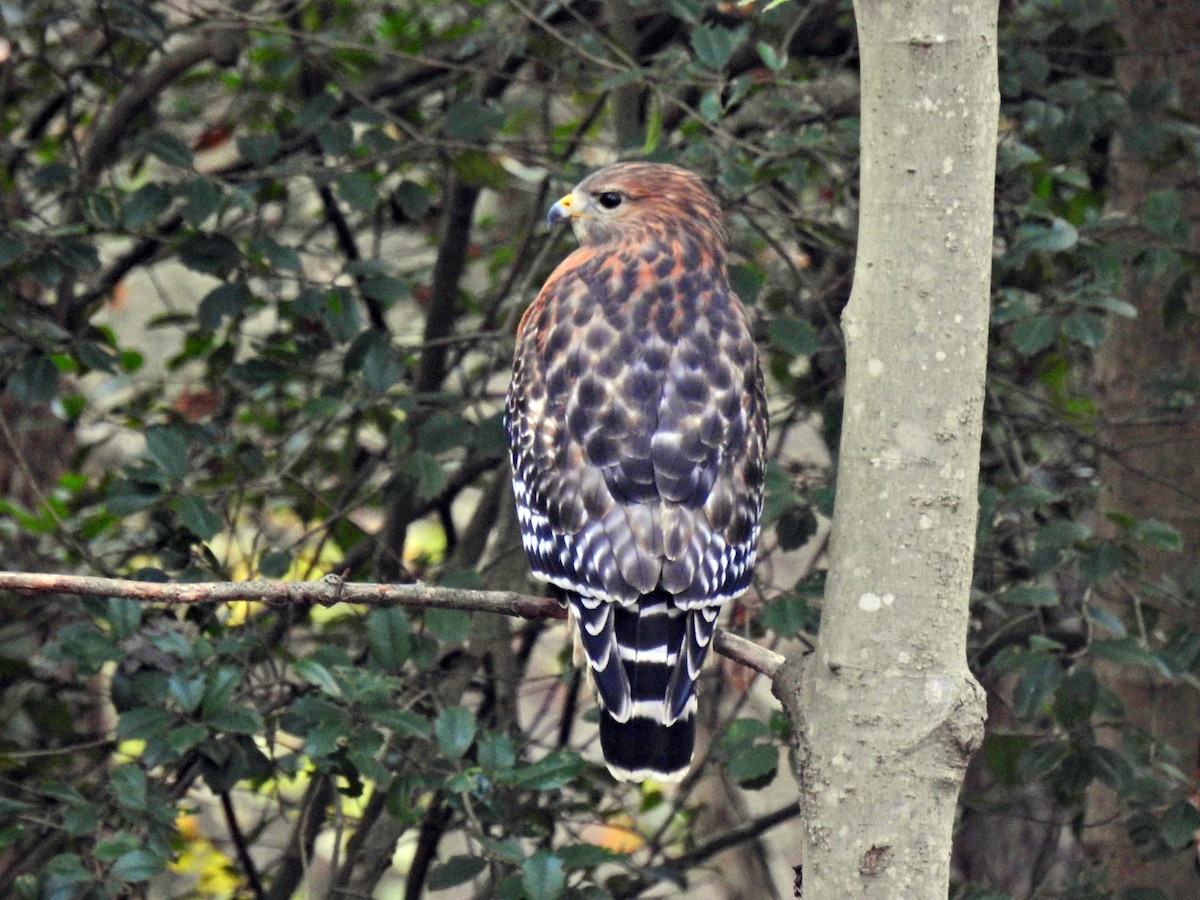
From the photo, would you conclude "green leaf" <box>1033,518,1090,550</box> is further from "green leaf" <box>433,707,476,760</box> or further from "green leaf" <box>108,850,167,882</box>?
"green leaf" <box>108,850,167,882</box>

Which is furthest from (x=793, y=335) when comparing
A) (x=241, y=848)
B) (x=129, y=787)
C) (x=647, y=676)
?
(x=241, y=848)

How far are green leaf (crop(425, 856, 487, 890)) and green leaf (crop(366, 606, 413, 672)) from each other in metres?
0.40

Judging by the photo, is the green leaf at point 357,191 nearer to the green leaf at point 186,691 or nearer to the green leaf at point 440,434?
the green leaf at point 440,434

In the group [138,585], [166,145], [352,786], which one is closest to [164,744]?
[352,786]

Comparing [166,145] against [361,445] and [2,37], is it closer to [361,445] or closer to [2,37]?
[2,37]

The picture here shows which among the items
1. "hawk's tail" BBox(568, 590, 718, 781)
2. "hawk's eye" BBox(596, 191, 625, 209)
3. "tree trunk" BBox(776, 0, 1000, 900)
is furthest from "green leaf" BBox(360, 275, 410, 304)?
"tree trunk" BBox(776, 0, 1000, 900)

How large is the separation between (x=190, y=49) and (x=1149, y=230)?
2.40 meters

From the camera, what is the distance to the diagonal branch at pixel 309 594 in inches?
76.5

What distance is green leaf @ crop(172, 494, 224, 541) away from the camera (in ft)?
10.2

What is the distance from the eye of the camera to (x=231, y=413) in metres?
4.24

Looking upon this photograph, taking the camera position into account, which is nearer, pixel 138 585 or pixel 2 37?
pixel 138 585

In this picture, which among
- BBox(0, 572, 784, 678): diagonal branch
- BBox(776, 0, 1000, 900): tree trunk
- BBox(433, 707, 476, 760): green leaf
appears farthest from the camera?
BBox(433, 707, 476, 760): green leaf

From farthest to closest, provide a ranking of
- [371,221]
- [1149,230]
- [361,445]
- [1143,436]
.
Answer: [371,221] → [361,445] → [1143,436] → [1149,230]

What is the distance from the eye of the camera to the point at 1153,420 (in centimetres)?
360
